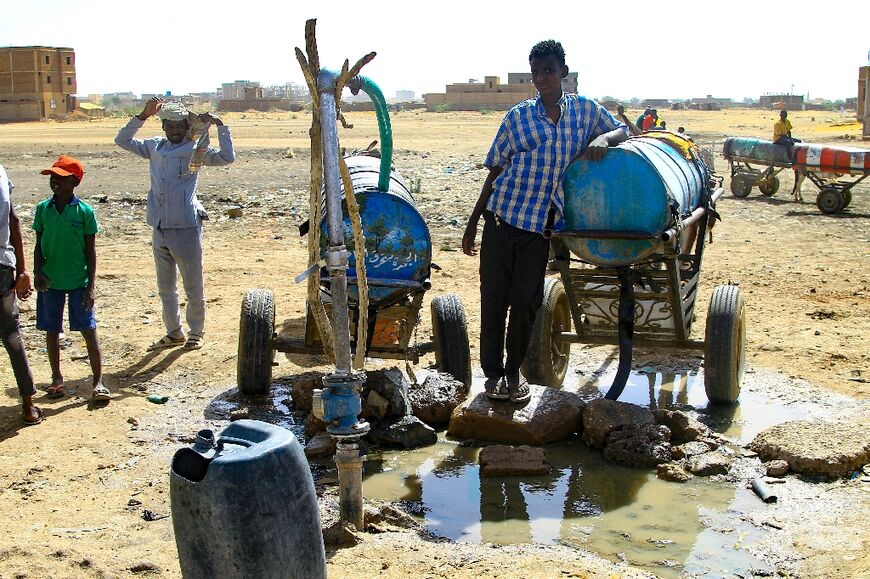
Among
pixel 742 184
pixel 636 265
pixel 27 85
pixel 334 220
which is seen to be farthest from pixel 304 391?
pixel 27 85

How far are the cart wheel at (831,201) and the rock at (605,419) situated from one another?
1284 centimetres

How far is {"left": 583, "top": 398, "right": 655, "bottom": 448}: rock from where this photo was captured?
629 cm

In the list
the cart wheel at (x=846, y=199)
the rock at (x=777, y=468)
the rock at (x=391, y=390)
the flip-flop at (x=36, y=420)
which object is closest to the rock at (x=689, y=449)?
the rock at (x=777, y=468)

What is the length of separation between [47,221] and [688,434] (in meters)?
4.50

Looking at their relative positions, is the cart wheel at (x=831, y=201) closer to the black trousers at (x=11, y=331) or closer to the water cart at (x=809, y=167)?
the water cart at (x=809, y=167)

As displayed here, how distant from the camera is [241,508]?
315 centimetres

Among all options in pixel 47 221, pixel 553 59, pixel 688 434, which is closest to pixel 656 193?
pixel 553 59

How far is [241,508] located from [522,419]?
3413mm

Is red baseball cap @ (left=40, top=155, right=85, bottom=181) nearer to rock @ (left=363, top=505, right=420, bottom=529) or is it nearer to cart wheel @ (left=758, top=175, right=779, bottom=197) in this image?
rock @ (left=363, top=505, right=420, bottom=529)

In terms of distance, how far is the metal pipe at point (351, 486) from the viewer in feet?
15.5

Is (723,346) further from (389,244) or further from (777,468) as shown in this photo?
(389,244)

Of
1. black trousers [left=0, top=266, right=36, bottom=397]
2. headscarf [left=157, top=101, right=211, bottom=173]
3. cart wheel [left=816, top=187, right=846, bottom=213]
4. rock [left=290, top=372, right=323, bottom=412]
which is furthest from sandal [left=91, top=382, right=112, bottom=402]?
cart wheel [left=816, top=187, right=846, bottom=213]

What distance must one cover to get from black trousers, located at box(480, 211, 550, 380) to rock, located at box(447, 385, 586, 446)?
202 mm

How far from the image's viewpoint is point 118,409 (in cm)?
705
